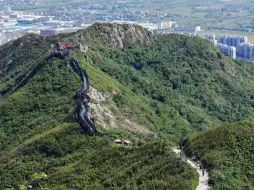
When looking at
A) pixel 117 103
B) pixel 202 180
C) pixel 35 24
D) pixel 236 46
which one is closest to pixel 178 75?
pixel 117 103

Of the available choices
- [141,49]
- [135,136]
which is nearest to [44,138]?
[135,136]

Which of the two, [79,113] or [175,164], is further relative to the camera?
[79,113]

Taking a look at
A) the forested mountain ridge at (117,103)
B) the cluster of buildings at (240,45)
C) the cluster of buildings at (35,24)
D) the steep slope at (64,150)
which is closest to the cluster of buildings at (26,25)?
the cluster of buildings at (35,24)

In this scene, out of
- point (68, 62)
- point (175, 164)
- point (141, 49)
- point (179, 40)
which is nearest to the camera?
→ point (175, 164)

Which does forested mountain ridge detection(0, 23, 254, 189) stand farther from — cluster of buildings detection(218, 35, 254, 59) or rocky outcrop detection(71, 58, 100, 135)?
cluster of buildings detection(218, 35, 254, 59)

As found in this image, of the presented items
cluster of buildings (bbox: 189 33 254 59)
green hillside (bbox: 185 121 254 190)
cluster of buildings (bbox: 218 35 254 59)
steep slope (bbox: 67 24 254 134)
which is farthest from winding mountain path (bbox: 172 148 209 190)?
cluster of buildings (bbox: 218 35 254 59)

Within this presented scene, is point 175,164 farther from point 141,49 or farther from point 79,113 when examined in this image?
point 141,49

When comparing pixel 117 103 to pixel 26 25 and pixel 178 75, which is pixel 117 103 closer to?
pixel 178 75
